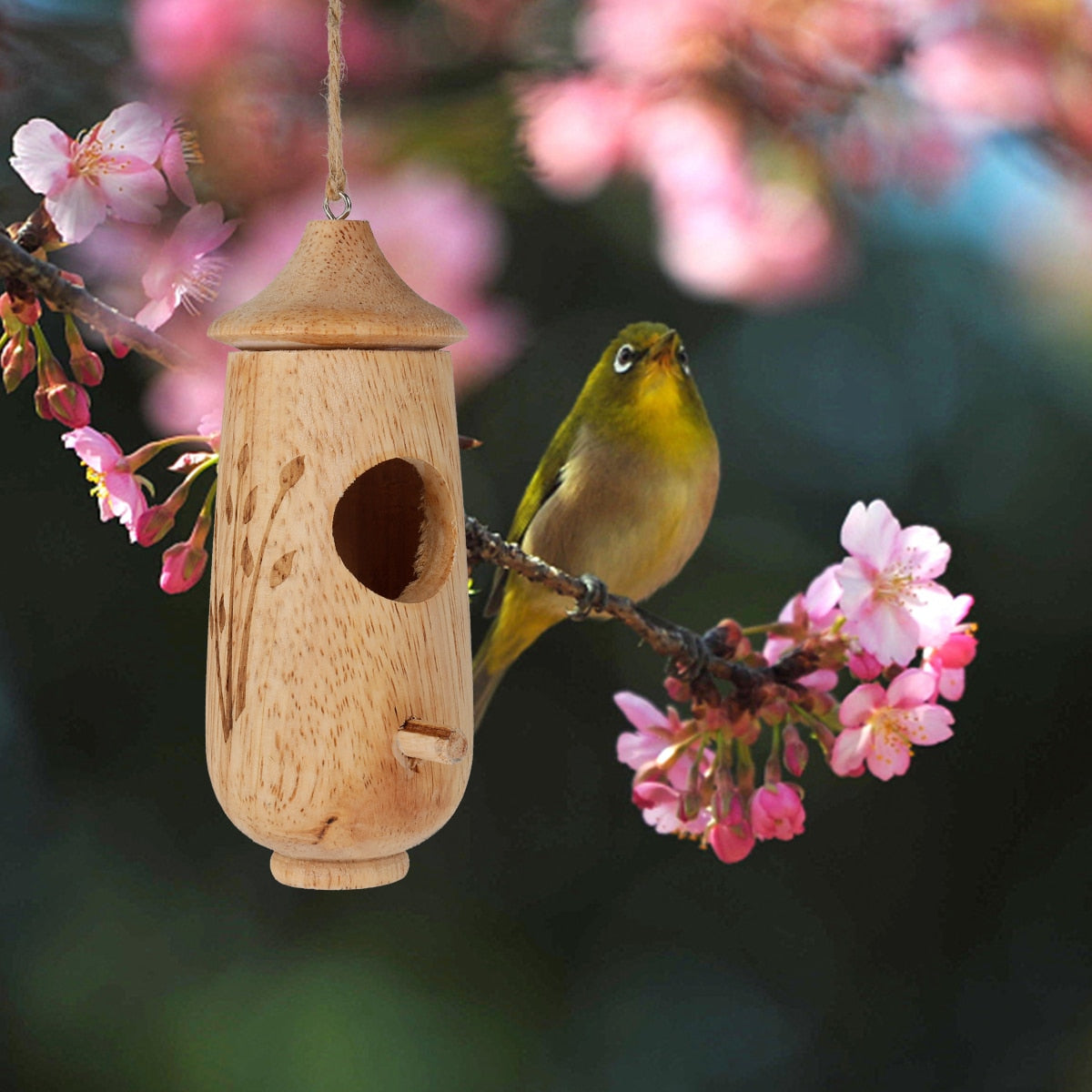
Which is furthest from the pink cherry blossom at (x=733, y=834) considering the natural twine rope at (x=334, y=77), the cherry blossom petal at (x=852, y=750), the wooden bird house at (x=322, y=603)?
the natural twine rope at (x=334, y=77)

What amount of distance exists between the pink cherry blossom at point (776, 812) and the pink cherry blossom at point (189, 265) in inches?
29.1

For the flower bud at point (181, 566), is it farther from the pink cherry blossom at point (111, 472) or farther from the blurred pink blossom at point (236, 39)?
the blurred pink blossom at point (236, 39)

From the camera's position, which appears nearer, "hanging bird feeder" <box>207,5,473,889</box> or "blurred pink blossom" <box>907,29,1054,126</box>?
"hanging bird feeder" <box>207,5,473,889</box>

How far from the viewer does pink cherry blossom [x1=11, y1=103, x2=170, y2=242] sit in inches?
45.6

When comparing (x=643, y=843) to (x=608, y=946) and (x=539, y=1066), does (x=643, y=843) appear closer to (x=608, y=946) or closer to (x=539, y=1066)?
(x=608, y=946)

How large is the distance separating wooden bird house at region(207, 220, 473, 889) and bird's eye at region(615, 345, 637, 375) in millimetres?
629

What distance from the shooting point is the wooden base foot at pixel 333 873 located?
1186 millimetres

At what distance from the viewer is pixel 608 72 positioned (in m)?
2.10

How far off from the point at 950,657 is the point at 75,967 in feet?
6.69

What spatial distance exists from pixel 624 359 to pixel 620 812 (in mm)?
1573

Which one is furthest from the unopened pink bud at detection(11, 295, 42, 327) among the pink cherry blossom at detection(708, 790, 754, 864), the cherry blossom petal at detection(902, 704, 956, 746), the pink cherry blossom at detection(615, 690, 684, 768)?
the cherry blossom petal at detection(902, 704, 956, 746)

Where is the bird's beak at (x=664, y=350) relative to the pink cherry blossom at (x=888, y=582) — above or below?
above

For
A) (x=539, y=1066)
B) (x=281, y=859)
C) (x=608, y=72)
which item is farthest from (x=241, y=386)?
(x=539, y=1066)

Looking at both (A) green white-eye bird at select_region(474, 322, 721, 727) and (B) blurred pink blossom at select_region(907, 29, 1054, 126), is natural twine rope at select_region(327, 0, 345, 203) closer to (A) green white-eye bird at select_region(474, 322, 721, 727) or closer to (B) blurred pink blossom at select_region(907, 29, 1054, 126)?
(A) green white-eye bird at select_region(474, 322, 721, 727)
